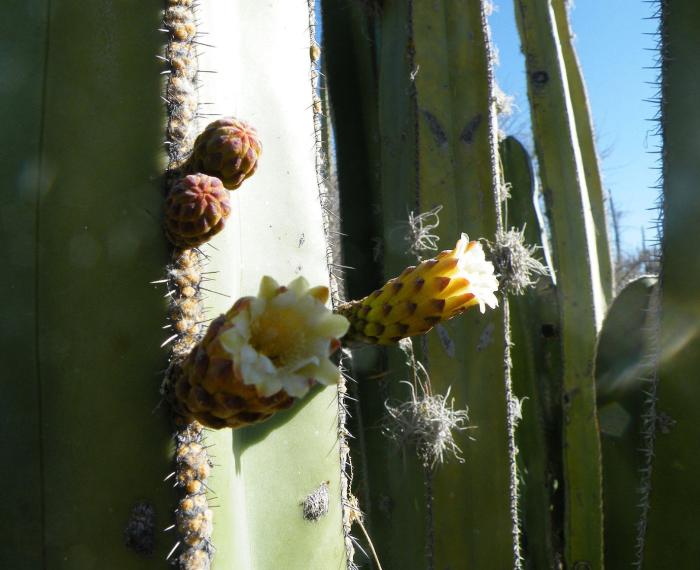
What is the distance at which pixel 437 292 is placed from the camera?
3.17ft

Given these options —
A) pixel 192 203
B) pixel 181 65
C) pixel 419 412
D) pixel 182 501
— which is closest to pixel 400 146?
pixel 419 412

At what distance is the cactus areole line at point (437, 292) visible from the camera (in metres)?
0.97

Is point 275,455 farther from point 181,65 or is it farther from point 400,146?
point 400,146

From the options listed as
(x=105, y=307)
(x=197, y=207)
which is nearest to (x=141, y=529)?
(x=105, y=307)

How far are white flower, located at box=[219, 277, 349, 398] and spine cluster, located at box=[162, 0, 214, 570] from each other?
25cm

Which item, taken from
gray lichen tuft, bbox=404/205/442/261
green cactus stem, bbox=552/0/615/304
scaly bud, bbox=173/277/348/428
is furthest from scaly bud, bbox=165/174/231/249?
green cactus stem, bbox=552/0/615/304

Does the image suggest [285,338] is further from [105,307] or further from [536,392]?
[536,392]

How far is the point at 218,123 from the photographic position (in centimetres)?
97

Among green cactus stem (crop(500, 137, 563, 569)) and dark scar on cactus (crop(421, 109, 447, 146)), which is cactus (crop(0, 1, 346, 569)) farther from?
green cactus stem (crop(500, 137, 563, 569))

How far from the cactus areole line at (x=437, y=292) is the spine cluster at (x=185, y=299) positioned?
290 mm

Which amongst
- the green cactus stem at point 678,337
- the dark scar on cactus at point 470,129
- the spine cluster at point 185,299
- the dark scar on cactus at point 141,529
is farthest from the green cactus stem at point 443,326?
the dark scar on cactus at point 141,529

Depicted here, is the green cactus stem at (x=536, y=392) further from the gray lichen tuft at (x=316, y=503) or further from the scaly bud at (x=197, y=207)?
the scaly bud at (x=197, y=207)

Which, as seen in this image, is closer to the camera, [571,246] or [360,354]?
[360,354]

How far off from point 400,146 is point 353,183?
1.01 ft
